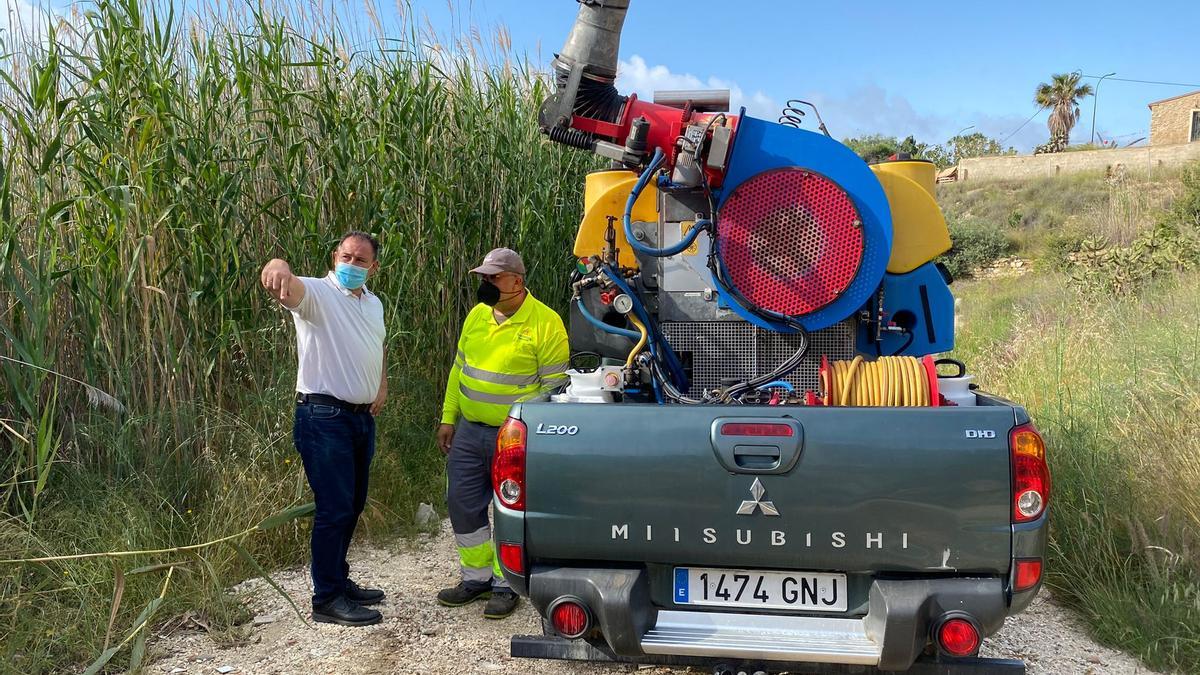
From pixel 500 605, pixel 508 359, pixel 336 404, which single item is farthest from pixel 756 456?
pixel 336 404

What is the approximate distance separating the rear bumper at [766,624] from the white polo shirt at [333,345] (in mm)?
1528

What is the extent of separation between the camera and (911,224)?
12.3 ft

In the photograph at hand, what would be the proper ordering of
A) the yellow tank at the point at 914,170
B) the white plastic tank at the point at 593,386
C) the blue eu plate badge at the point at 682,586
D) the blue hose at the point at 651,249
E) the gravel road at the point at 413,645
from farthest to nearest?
the yellow tank at the point at 914,170 → the gravel road at the point at 413,645 → the blue hose at the point at 651,249 → the white plastic tank at the point at 593,386 → the blue eu plate badge at the point at 682,586

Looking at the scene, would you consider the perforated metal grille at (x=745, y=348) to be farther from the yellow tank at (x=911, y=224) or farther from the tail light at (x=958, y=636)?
the tail light at (x=958, y=636)

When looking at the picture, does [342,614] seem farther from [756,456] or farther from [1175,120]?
[1175,120]

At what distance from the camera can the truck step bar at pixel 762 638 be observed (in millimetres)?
2430

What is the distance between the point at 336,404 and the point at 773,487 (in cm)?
215

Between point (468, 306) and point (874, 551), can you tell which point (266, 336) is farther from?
point (874, 551)

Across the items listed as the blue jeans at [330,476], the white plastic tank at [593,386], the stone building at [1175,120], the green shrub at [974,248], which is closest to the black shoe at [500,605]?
the blue jeans at [330,476]

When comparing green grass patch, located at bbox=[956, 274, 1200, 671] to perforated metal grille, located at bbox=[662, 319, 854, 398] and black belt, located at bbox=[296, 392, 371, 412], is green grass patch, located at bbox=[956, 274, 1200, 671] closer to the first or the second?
perforated metal grille, located at bbox=[662, 319, 854, 398]

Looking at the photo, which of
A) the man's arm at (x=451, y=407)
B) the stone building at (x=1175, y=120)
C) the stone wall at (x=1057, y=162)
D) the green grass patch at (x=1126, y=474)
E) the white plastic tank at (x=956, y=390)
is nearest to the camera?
the white plastic tank at (x=956, y=390)

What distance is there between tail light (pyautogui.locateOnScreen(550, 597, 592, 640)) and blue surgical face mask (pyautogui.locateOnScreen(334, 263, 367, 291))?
1.93 metres

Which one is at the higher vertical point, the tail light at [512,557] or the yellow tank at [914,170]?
the yellow tank at [914,170]

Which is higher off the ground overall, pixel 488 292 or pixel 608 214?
pixel 608 214
